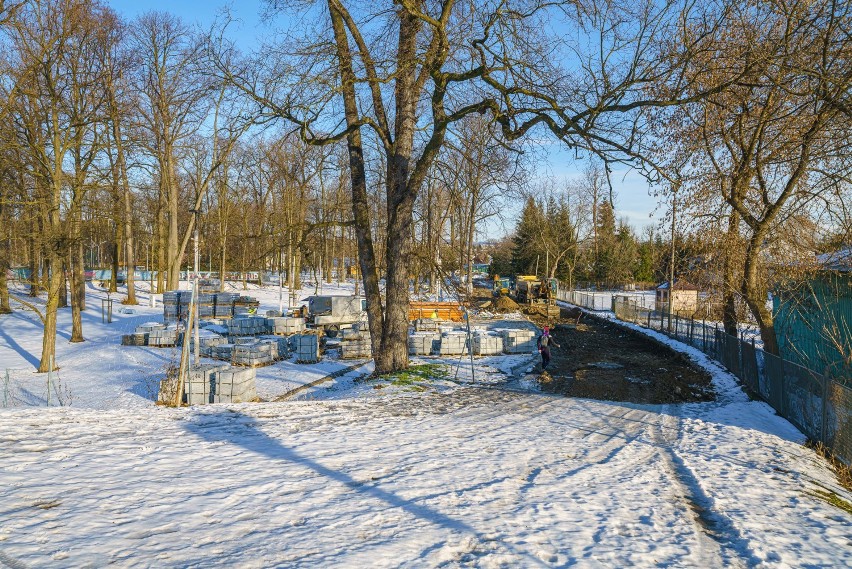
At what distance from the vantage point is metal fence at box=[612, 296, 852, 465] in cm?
896

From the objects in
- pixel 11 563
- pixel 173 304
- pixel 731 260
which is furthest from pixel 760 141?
pixel 173 304

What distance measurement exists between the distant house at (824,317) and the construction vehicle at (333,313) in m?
16.1

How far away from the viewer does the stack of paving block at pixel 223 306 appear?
3069cm

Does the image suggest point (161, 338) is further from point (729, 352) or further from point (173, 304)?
point (729, 352)

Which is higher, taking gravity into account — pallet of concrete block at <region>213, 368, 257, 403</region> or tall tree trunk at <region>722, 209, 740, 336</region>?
tall tree trunk at <region>722, 209, 740, 336</region>

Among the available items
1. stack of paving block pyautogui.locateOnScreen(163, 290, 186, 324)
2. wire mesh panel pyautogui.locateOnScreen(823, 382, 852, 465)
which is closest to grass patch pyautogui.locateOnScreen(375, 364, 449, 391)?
wire mesh panel pyautogui.locateOnScreen(823, 382, 852, 465)

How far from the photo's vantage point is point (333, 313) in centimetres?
2722

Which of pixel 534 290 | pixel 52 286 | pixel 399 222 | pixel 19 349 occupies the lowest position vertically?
pixel 19 349

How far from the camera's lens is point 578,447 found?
8.47 meters

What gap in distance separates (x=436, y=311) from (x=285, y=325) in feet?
29.4

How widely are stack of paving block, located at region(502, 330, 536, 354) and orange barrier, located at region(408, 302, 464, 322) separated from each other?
26.8 ft

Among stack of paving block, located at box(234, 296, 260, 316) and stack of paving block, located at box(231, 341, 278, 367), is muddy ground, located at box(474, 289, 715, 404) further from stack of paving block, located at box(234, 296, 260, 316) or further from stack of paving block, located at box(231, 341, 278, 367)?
stack of paving block, located at box(234, 296, 260, 316)

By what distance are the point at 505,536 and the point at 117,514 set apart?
333 cm

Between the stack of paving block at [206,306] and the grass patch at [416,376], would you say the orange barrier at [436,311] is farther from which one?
the grass patch at [416,376]
